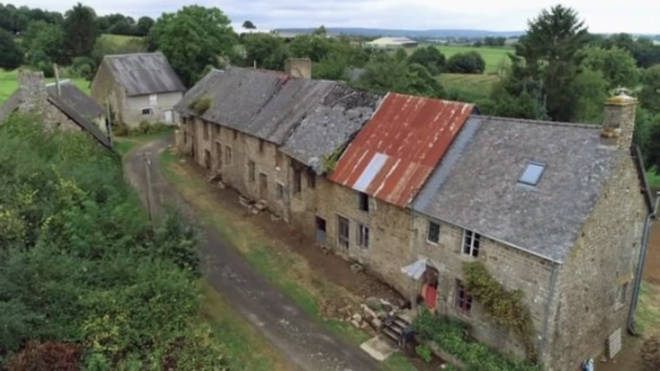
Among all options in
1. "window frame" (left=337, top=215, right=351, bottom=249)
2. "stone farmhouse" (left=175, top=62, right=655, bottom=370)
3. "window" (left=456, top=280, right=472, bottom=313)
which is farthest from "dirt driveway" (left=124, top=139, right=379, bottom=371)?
"window frame" (left=337, top=215, right=351, bottom=249)

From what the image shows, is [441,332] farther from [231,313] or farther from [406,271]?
[231,313]

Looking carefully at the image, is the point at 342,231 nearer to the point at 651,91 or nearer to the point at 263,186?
the point at 263,186

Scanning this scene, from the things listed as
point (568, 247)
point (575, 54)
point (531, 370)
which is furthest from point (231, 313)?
point (575, 54)

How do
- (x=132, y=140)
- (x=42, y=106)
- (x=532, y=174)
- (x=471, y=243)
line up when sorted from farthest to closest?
(x=132, y=140) < (x=42, y=106) < (x=471, y=243) < (x=532, y=174)

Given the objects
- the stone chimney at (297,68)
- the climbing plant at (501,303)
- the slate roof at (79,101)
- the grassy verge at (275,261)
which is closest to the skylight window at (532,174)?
the climbing plant at (501,303)

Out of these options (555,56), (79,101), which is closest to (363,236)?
(79,101)

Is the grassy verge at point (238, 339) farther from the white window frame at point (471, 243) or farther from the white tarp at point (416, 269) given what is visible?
the white window frame at point (471, 243)
